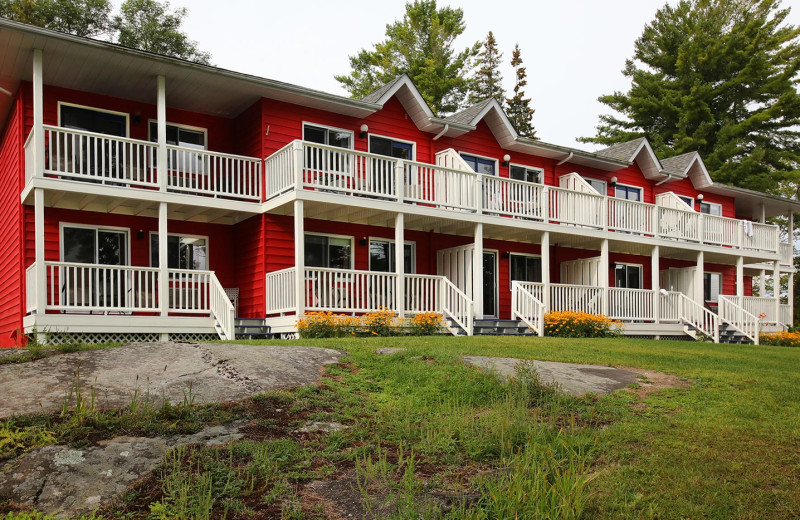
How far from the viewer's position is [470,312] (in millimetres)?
18062

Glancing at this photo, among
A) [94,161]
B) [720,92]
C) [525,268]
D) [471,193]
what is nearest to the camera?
[94,161]

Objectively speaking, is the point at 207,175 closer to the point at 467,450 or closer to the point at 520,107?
the point at 467,450

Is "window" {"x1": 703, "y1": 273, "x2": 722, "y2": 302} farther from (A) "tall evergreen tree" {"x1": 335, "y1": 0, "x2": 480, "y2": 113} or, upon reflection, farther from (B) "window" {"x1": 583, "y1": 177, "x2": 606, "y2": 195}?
(A) "tall evergreen tree" {"x1": 335, "y1": 0, "x2": 480, "y2": 113}

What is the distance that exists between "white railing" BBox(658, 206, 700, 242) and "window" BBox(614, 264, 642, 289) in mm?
2569

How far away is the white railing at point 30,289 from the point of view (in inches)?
566

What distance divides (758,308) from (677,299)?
488cm

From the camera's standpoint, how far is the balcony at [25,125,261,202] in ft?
48.2

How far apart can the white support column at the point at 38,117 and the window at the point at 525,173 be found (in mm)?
14745

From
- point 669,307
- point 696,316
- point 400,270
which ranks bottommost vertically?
point 696,316

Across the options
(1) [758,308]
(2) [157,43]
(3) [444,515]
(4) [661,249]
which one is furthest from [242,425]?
(2) [157,43]

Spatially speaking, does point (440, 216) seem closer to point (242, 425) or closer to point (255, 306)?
point (255, 306)

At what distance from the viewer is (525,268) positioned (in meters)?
24.2

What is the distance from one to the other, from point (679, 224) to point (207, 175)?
17.1m

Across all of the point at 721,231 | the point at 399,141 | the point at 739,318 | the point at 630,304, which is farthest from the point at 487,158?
the point at 739,318
